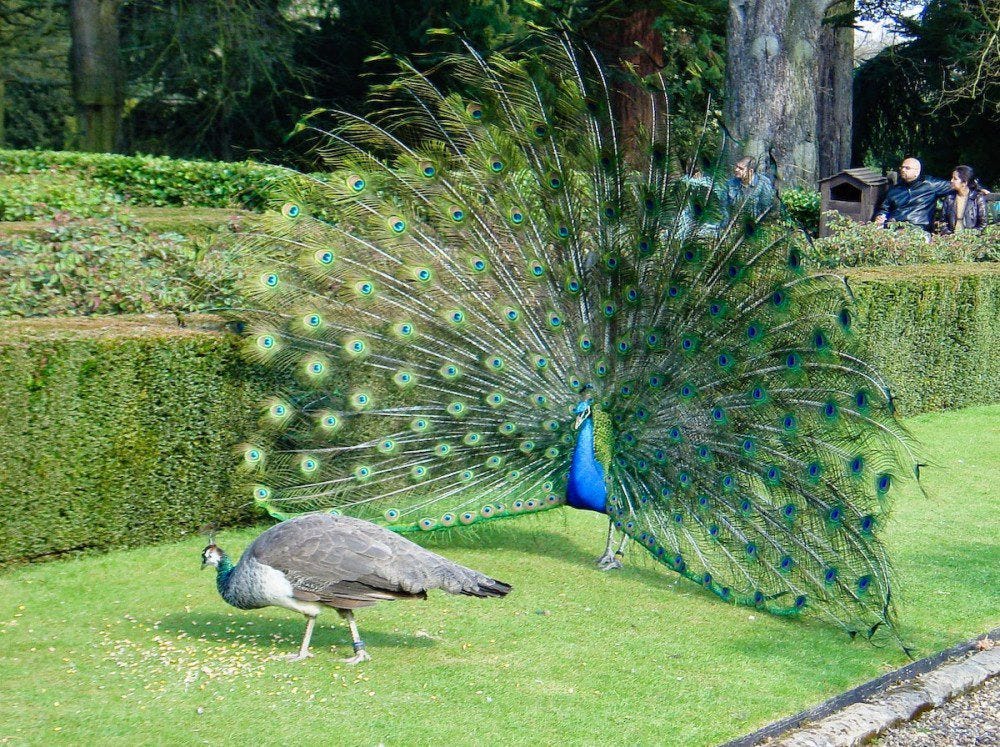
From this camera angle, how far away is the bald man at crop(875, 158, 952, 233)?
15.2m

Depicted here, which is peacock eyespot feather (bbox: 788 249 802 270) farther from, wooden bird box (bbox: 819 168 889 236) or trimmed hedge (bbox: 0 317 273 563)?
wooden bird box (bbox: 819 168 889 236)

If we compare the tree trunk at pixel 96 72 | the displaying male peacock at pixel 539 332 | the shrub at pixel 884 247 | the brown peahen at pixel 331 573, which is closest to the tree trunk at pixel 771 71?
the shrub at pixel 884 247

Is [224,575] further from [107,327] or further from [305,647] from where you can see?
[107,327]

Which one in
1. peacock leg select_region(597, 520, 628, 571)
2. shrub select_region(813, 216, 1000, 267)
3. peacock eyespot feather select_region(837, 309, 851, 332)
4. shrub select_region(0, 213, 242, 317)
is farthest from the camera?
shrub select_region(813, 216, 1000, 267)

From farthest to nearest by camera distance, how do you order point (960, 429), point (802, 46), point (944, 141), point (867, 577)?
point (944, 141) < point (802, 46) < point (960, 429) < point (867, 577)

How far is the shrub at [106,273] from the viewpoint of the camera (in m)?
8.32

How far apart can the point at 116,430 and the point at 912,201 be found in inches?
464

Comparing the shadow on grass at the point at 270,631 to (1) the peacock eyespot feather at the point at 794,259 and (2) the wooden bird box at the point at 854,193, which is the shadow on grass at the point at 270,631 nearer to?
(1) the peacock eyespot feather at the point at 794,259

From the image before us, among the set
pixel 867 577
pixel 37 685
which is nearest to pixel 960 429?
pixel 867 577

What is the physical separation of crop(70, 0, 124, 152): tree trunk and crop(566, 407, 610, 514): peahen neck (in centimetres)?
1252

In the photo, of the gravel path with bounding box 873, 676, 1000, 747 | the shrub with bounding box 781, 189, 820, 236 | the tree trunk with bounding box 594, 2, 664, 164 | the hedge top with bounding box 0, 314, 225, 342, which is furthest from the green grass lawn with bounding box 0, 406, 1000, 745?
the shrub with bounding box 781, 189, 820, 236

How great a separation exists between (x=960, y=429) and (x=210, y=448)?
8226mm

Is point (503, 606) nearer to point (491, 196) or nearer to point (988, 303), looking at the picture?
point (491, 196)

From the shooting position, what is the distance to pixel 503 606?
6684 millimetres
